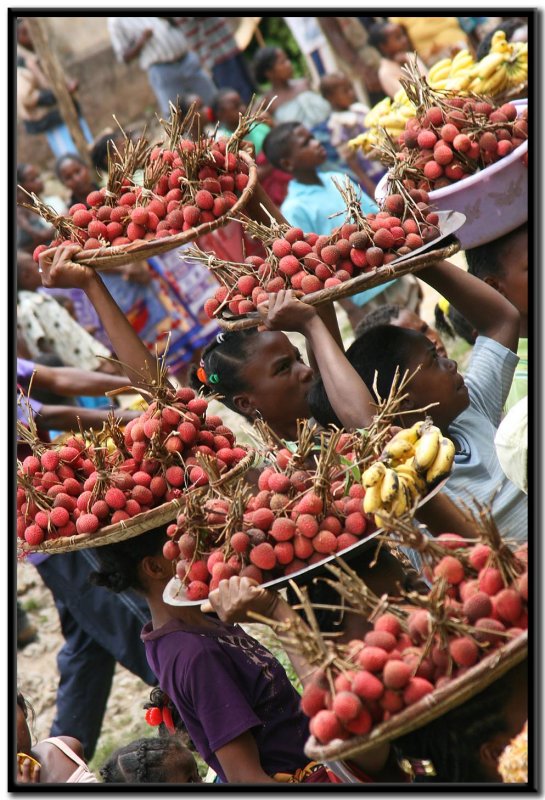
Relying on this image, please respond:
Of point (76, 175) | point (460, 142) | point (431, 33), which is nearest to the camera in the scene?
point (460, 142)

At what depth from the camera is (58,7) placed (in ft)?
9.68

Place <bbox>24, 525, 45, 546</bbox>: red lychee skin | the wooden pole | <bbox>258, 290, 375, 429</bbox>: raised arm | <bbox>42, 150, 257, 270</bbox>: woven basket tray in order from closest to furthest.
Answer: <bbox>258, 290, 375, 429</bbox>: raised arm, <bbox>24, 525, 45, 546</bbox>: red lychee skin, <bbox>42, 150, 257, 270</bbox>: woven basket tray, the wooden pole

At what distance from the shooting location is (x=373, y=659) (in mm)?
1804

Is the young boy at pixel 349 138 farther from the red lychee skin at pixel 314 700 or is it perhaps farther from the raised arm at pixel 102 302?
the red lychee skin at pixel 314 700

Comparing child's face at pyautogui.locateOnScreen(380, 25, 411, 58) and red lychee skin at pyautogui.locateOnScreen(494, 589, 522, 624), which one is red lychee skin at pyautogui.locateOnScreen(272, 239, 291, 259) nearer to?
red lychee skin at pyautogui.locateOnScreen(494, 589, 522, 624)

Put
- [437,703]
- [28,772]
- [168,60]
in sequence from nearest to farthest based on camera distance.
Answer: [437,703], [28,772], [168,60]

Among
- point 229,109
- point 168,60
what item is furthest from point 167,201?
point 168,60

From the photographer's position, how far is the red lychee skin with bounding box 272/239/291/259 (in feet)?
9.25

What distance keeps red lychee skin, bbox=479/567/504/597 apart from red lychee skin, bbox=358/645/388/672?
0.70ft

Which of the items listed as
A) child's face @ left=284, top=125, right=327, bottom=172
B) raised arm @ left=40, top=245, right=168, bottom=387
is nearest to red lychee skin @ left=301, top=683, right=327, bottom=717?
→ raised arm @ left=40, top=245, right=168, bottom=387

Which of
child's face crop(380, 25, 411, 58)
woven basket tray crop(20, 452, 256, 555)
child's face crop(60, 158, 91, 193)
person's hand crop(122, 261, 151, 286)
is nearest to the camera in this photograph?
woven basket tray crop(20, 452, 256, 555)

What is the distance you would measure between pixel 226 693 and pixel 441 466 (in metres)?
0.74

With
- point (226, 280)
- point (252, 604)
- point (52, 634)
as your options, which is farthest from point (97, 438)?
point (52, 634)

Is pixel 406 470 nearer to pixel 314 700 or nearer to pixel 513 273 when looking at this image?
pixel 314 700
